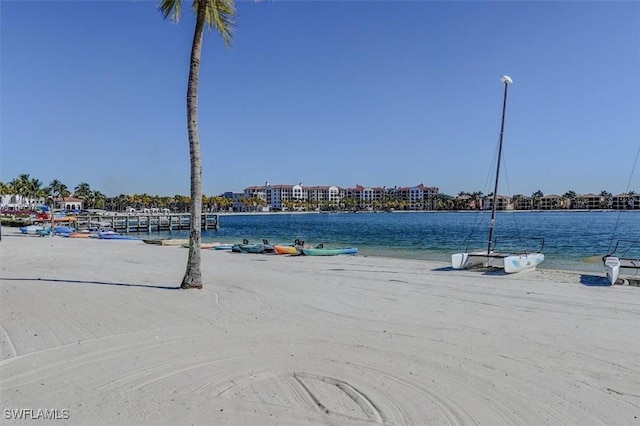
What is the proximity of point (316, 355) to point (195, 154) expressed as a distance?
6870 mm

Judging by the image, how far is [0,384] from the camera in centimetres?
530

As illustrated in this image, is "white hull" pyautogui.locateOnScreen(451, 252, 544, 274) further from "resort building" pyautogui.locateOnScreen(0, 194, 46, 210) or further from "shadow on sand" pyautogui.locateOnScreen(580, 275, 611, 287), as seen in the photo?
"resort building" pyautogui.locateOnScreen(0, 194, 46, 210)

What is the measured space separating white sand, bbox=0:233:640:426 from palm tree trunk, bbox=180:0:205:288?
2.44 feet

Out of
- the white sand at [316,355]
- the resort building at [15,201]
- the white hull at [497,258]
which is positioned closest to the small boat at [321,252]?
the white hull at [497,258]

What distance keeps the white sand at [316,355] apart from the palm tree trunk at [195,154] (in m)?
0.74

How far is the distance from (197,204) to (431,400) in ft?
26.5

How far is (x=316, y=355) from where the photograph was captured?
21.2 ft

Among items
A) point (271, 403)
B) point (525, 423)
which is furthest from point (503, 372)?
point (271, 403)

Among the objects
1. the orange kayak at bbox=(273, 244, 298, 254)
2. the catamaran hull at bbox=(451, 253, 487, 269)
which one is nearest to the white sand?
the catamaran hull at bbox=(451, 253, 487, 269)

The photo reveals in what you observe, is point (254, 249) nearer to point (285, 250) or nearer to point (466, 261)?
point (285, 250)

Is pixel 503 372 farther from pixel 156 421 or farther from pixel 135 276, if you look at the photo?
pixel 135 276

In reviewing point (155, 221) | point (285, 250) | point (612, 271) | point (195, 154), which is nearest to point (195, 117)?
point (195, 154)

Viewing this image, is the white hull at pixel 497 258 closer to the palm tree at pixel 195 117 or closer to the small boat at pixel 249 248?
the palm tree at pixel 195 117

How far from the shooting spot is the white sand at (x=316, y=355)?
477 centimetres
